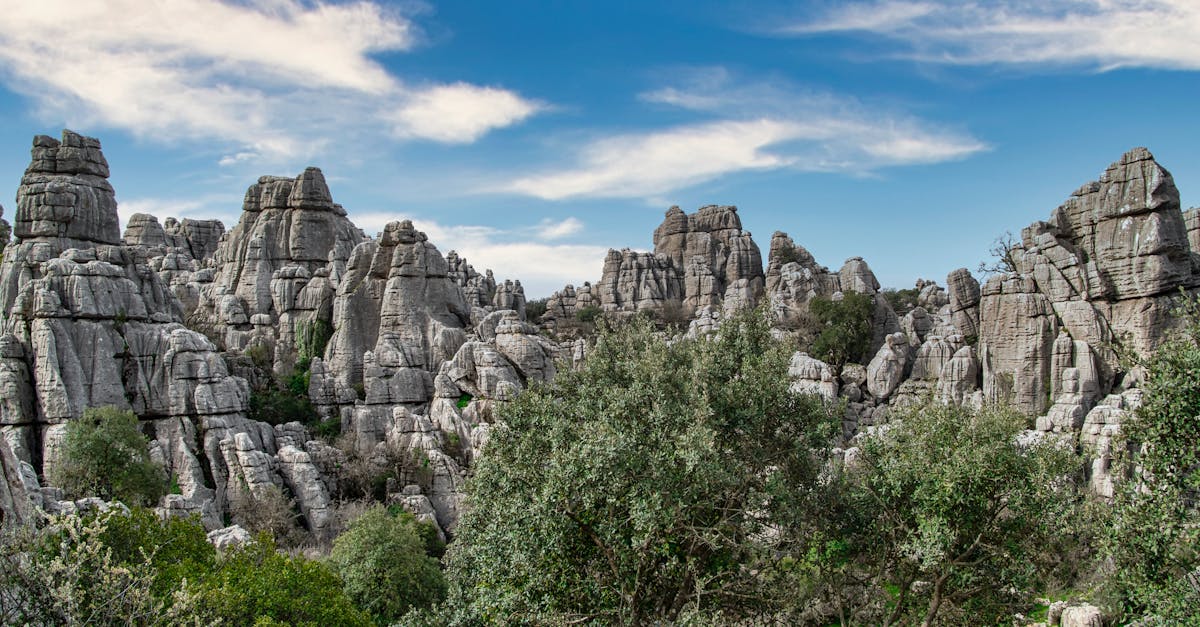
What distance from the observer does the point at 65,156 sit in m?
44.8

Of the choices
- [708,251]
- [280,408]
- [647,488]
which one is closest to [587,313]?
[708,251]

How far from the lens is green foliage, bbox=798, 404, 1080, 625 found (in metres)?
15.8

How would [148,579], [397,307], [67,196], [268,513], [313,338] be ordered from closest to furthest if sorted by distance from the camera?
[148,579] → [268,513] → [67,196] → [397,307] → [313,338]

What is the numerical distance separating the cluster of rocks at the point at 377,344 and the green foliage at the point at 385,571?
3.71m

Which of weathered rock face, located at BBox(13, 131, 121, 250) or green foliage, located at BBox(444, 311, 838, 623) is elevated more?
weathered rock face, located at BBox(13, 131, 121, 250)

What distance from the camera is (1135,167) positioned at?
4153cm

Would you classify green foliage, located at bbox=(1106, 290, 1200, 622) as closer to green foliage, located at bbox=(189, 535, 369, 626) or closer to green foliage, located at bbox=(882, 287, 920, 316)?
green foliage, located at bbox=(189, 535, 369, 626)

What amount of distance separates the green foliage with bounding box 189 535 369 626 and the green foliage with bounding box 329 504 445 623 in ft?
23.5

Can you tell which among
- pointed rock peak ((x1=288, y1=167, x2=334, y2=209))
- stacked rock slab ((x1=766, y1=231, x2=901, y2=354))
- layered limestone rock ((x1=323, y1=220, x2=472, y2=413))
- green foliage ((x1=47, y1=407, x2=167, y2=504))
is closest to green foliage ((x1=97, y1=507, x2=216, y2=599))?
green foliage ((x1=47, y1=407, x2=167, y2=504))

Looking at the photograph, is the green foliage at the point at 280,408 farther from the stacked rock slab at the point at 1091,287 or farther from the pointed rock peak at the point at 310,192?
the stacked rock slab at the point at 1091,287

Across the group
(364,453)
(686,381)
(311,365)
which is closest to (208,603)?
(686,381)

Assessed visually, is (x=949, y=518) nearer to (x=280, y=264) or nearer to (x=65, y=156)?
(x=65, y=156)

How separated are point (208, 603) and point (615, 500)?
7591mm

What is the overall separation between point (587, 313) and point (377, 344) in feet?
92.1
